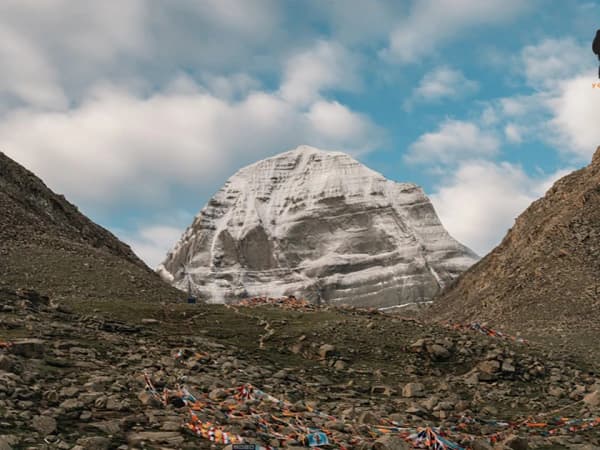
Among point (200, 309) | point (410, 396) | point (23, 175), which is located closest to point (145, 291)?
point (200, 309)

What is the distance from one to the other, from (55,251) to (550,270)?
31.1 m

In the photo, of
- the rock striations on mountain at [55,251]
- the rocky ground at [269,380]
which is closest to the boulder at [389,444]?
the rocky ground at [269,380]

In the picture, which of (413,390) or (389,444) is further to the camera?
(413,390)

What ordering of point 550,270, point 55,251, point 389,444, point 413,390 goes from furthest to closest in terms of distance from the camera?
point 550,270 → point 55,251 → point 413,390 → point 389,444

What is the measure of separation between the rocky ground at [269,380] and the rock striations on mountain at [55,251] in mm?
4879

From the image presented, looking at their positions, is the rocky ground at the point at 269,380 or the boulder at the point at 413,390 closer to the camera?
the rocky ground at the point at 269,380

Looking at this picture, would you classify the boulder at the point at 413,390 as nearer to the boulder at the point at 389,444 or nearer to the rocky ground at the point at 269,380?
the rocky ground at the point at 269,380

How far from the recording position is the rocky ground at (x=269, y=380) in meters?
8.82

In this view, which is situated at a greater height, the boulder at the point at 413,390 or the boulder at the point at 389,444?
the boulder at the point at 413,390

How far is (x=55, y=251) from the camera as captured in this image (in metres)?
28.9

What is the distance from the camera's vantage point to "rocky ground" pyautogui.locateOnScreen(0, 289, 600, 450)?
8.82 meters

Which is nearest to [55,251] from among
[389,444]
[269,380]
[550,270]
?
[269,380]

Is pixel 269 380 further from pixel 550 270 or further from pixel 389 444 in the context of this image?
pixel 550 270

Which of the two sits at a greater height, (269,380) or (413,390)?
(269,380)
